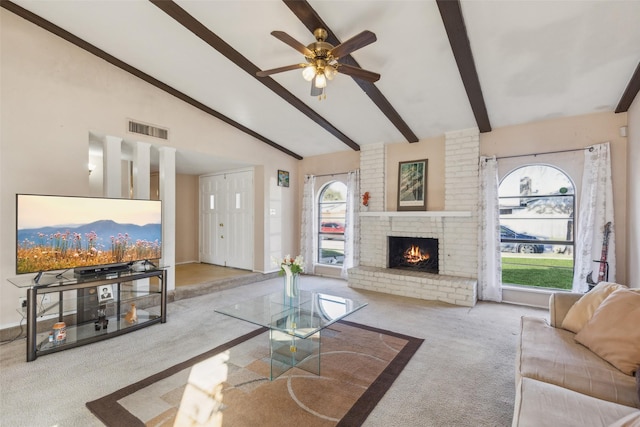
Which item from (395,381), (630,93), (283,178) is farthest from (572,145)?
(283,178)

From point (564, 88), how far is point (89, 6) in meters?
5.34

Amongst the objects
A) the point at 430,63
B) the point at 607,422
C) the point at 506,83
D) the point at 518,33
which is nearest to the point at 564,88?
the point at 506,83

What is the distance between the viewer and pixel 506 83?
11.5ft

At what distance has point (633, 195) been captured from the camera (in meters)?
3.48

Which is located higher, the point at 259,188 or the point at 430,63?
the point at 430,63

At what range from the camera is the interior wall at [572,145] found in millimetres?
3754

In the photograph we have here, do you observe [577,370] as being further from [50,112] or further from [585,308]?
[50,112]

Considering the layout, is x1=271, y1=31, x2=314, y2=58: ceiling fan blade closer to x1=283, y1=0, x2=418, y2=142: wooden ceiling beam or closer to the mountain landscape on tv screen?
x1=283, y1=0, x2=418, y2=142: wooden ceiling beam

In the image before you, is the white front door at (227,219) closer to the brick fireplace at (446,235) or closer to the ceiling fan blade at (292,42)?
the brick fireplace at (446,235)

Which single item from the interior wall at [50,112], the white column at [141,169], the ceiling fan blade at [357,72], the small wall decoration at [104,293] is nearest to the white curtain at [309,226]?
the interior wall at [50,112]

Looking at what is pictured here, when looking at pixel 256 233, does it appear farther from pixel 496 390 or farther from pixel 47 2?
pixel 496 390

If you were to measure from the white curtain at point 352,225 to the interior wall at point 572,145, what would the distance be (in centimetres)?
228

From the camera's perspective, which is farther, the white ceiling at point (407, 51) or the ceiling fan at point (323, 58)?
the white ceiling at point (407, 51)

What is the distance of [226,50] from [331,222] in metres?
3.99
